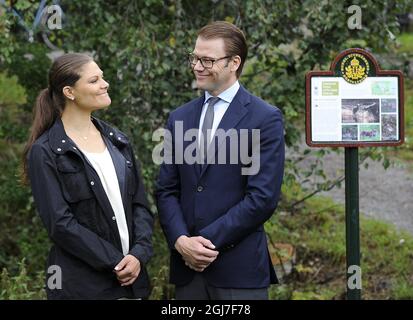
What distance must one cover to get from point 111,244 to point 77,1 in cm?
259

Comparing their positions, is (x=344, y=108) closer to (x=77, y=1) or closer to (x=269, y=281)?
(x=269, y=281)

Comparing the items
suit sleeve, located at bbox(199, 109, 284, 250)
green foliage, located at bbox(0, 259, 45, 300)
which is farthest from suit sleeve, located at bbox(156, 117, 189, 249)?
green foliage, located at bbox(0, 259, 45, 300)

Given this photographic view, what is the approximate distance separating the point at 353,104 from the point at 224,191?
1005 millimetres

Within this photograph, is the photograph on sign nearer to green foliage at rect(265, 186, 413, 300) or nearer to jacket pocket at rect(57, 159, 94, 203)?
jacket pocket at rect(57, 159, 94, 203)

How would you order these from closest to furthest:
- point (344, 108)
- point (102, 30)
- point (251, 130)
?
point (251, 130) < point (344, 108) < point (102, 30)

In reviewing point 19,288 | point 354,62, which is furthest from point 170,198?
point 19,288

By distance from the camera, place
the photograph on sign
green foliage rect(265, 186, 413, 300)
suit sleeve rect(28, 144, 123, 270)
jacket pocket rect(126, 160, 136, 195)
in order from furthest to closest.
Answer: green foliage rect(265, 186, 413, 300), the photograph on sign, jacket pocket rect(126, 160, 136, 195), suit sleeve rect(28, 144, 123, 270)

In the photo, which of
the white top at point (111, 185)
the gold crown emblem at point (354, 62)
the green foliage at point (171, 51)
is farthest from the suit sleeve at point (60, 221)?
the green foliage at point (171, 51)

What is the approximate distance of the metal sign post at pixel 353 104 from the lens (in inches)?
174

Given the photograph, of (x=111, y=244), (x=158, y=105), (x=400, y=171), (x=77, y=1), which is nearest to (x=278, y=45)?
(x=158, y=105)

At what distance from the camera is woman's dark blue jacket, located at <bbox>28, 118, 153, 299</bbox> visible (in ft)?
12.0

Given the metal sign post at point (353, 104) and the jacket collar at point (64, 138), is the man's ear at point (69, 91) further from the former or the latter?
the metal sign post at point (353, 104)

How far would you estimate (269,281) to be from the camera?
401cm

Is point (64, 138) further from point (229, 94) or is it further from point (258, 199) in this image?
point (258, 199)
